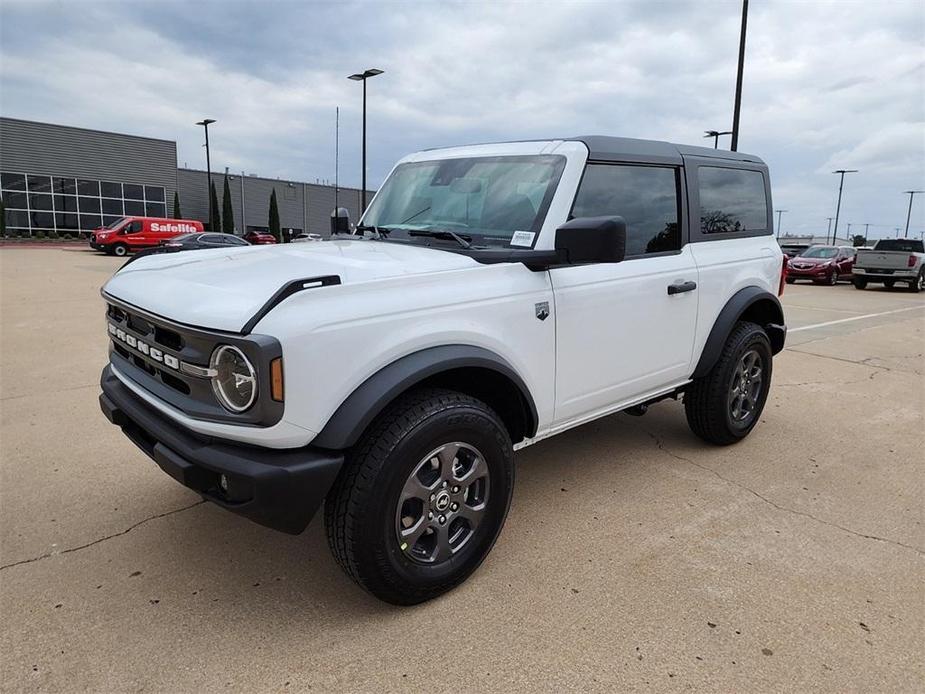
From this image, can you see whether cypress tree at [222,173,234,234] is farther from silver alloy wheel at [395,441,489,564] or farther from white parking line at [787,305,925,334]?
silver alloy wheel at [395,441,489,564]

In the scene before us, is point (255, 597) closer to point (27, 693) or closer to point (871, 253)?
point (27, 693)

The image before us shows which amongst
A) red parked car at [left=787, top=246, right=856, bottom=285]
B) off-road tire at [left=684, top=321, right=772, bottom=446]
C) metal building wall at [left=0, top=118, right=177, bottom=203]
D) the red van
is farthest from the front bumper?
metal building wall at [left=0, top=118, right=177, bottom=203]

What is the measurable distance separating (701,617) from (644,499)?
3.58ft

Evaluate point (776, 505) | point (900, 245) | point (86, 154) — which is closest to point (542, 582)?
point (776, 505)

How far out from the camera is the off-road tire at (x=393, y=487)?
2.29 m

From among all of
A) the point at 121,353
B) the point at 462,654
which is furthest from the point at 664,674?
the point at 121,353

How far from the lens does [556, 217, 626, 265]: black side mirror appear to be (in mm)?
2553

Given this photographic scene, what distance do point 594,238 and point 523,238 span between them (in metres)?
0.50

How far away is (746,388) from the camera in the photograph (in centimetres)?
442

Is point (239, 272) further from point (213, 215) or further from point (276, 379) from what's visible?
point (213, 215)

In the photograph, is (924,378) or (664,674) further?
(924,378)

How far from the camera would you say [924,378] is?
22.2ft

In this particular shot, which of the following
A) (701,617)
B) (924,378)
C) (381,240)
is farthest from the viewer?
(924,378)

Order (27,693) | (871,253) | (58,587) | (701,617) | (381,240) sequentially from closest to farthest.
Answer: (27,693), (701,617), (58,587), (381,240), (871,253)
